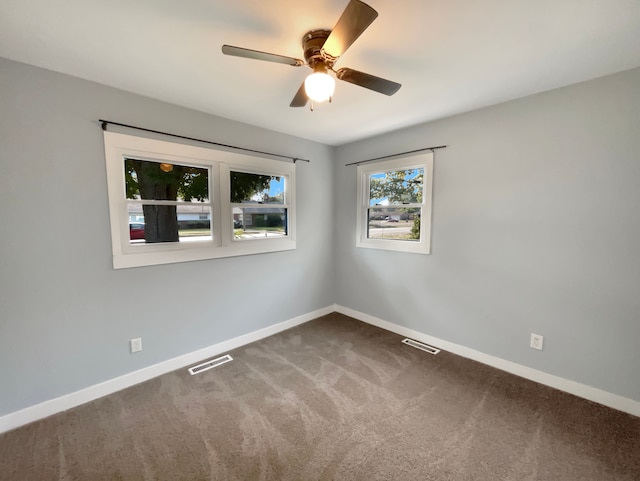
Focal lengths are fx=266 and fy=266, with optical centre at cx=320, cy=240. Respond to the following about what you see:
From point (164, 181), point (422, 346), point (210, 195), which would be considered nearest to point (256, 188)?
point (210, 195)

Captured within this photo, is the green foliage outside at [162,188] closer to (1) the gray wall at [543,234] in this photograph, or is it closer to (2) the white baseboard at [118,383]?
(2) the white baseboard at [118,383]

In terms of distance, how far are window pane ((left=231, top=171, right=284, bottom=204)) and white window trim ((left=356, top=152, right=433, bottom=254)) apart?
1.09m

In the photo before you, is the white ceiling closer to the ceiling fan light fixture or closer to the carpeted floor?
the ceiling fan light fixture

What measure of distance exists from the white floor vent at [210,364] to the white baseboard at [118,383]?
9cm

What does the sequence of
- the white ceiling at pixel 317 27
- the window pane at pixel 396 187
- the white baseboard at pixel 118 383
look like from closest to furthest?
the white ceiling at pixel 317 27 → the white baseboard at pixel 118 383 → the window pane at pixel 396 187

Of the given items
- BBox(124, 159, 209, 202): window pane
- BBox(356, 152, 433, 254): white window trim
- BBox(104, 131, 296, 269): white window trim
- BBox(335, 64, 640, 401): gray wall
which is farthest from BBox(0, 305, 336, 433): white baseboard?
BBox(335, 64, 640, 401): gray wall

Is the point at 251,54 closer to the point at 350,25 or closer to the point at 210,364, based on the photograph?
the point at 350,25

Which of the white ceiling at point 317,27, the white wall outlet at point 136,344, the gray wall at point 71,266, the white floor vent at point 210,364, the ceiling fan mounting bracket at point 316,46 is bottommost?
Result: the white floor vent at point 210,364

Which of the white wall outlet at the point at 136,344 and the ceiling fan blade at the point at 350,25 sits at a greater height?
the ceiling fan blade at the point at 350,25

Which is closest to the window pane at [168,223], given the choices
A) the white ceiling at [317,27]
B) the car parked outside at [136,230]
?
the car parked outside at [136,230]

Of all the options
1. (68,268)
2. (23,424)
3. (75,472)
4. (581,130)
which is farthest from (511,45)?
(23,424)

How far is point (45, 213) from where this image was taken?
190cm

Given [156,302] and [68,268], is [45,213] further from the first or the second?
[156,302]

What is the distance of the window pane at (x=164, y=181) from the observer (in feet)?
7.50
